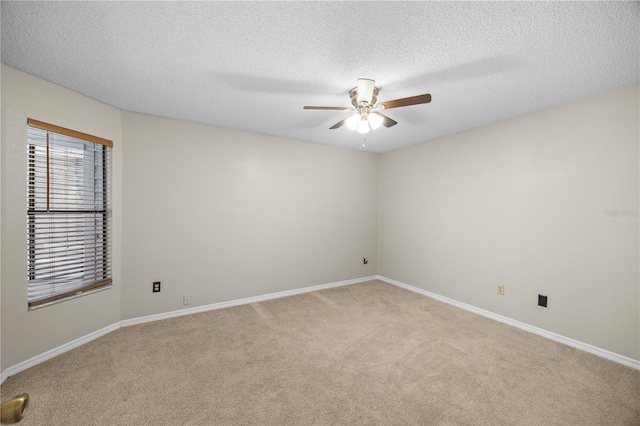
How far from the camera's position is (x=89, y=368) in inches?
83.8

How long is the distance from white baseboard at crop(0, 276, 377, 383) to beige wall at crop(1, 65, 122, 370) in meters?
0.04

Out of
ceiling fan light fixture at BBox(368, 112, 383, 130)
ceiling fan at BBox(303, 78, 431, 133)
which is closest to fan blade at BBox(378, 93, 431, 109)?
ceiling fan at BBox(303, 78, 431, 133)

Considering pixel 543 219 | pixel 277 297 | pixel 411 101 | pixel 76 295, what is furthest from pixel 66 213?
pixel 543 219

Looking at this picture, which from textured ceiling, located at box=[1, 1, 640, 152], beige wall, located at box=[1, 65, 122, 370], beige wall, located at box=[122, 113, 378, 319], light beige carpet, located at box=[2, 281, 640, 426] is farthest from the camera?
beige wall, located at box=[122, 113, 378, 319]

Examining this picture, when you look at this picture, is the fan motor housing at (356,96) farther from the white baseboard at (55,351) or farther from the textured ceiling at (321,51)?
the white baseboard at (55,351)

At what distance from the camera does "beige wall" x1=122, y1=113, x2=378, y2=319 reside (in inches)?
117

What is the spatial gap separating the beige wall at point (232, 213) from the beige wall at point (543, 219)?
118 centimetres

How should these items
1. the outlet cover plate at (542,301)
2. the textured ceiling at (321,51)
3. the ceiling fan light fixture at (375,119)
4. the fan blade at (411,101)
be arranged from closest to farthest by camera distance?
the textured ceiling at (321,51), the fan blade at (411,101), the ceiling fan light fixture at (375,119), the outlet cover plate at (542,301)

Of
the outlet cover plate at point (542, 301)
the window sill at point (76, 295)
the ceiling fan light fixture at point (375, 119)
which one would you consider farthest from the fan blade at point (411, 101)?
the window sill at point (76, 295)

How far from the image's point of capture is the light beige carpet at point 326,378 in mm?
1675

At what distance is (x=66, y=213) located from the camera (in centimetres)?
238

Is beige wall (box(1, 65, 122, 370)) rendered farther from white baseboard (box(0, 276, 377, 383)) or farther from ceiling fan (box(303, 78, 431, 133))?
ceiling fan (box(303, 78, 431, 133))

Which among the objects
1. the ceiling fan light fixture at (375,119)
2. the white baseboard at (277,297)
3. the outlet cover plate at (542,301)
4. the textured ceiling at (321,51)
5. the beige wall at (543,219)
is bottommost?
the white baseboard at (277,297)

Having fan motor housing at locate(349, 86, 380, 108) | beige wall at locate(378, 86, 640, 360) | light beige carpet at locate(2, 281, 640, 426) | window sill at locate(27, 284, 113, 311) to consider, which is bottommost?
light beige carpet at locate(2, 281, 640, 426)
